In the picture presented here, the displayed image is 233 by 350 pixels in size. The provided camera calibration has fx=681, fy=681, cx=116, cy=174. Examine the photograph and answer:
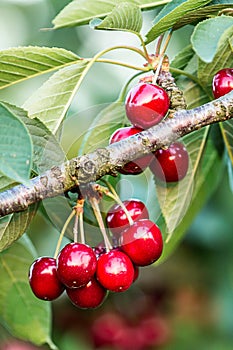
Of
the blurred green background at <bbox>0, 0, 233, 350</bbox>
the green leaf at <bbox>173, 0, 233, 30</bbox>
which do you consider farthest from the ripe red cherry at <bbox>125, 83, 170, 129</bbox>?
the blurred green background at <bbox>0, 0, 233, 350</bbox>

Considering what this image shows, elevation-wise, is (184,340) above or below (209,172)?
below

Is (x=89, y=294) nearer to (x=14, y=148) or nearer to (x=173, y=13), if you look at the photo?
(x=14, y=148)

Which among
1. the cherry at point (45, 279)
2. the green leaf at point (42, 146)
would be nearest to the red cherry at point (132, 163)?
the green leaf at point (42, 146)

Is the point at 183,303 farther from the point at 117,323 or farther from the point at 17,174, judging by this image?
the point at 17,174

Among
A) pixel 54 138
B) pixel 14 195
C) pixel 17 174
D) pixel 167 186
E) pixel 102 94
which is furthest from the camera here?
pixel 102 94

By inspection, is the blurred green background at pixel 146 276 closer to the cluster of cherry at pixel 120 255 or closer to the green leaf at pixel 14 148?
the cluster of cherry at pixel 120 255

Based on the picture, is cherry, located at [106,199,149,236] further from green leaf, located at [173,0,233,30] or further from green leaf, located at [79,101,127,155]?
green leaf, located at [173,0,233,30]

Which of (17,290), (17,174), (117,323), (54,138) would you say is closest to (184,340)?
(117,323)
